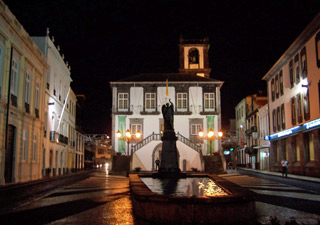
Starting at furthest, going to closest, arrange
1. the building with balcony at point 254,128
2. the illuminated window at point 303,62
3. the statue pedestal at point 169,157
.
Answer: the building with balcony at point 254,128, the illuminated window at point 303,62, the statue pedestal at point 169,157

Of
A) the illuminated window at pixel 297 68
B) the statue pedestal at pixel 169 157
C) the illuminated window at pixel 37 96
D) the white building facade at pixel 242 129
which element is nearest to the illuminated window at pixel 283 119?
the illuminated window at pixel 297 68

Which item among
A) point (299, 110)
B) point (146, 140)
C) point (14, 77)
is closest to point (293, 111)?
point (299, 110)

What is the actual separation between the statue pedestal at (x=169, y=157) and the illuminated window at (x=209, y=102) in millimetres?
26430

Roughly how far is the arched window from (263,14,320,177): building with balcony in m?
18.2

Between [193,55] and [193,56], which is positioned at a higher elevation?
[193,55]

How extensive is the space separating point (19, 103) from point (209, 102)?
85.1 ft

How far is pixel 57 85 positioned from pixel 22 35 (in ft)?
40.6

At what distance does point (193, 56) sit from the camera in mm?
57375

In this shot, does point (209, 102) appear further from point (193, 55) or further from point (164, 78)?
point (193, 55)

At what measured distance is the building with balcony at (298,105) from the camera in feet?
88.8

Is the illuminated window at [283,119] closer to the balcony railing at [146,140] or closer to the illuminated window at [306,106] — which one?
the illuminated window at [306,106]

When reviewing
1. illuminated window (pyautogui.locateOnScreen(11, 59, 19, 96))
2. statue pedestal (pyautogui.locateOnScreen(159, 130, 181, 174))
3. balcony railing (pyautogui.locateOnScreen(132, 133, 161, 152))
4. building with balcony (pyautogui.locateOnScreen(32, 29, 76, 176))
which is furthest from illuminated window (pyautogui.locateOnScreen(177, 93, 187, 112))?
statue pedestal (pyautogui.locateOnScreen(159, 130, 181, 174))

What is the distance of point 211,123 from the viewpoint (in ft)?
145

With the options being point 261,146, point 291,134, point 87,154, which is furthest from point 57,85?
point 87,154
